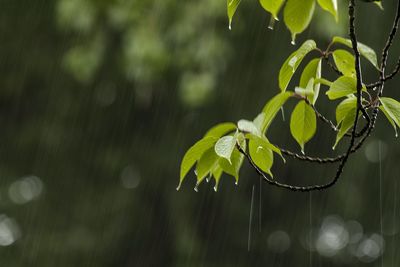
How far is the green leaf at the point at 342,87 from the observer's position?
138cm

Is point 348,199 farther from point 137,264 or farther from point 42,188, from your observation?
point 42,188

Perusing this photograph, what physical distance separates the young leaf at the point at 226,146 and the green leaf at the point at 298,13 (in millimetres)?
239

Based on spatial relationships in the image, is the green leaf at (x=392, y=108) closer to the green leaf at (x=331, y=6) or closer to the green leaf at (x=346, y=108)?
the green leaf at (x=346, y=108)

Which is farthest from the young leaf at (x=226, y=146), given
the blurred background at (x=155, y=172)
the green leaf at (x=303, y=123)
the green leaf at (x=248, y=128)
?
the blurred background at (x=155, y=172)

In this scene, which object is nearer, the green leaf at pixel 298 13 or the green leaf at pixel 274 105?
the green leaf at pixel 298 13

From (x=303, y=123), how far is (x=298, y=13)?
1.01ft

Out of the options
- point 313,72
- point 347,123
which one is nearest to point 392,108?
point 347,123

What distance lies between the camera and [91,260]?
1066 cm

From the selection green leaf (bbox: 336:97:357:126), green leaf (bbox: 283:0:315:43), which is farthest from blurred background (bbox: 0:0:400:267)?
green leaf (bbox: 283:0:315:43)

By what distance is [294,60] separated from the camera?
4.59 feet

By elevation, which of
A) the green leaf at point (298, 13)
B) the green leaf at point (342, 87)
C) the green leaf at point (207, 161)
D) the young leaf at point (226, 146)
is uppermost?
the green leaf at point (298, 13)

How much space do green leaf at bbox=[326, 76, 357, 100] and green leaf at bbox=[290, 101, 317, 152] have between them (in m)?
0.14

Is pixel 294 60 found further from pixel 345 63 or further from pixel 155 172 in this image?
pixel 155 172

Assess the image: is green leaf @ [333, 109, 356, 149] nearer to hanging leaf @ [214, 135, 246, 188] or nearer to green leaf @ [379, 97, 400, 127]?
green leaf @ [379, 97, 400, 127]
